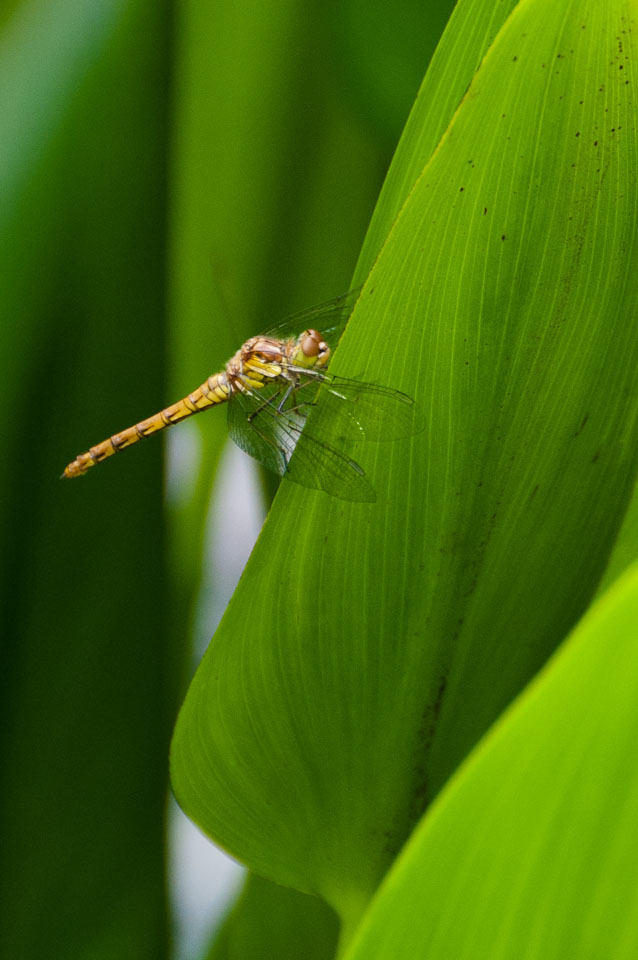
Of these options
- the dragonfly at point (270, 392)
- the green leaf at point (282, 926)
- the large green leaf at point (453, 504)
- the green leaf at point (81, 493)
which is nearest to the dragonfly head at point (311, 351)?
the dragonfly at point (270, 392)

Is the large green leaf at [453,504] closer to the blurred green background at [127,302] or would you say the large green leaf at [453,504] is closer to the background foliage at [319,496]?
the background foliage at [319,496]

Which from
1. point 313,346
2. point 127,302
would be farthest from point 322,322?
point 127,302

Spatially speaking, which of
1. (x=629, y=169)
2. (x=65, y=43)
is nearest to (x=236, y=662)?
(x=629, y=169)

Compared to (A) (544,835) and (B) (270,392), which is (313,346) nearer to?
(B) (270,392)

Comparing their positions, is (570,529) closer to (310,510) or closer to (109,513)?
(310,510)

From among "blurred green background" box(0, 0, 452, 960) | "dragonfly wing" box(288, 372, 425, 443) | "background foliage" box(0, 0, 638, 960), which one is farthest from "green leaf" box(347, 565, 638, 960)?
"blurred green background" box(0, 0, 452, 960)

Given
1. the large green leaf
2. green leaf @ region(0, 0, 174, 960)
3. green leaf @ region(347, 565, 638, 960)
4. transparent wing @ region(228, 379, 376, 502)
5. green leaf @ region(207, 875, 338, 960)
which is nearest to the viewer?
green leaf @ region(347, 565, 638, 960)

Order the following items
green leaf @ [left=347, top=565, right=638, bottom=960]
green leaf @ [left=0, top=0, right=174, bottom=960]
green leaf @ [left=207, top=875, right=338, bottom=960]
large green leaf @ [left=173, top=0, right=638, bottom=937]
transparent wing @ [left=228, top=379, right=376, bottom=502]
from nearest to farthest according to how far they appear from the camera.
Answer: green leaf @ [left=347, top=565, right=638, bottom=960] < large green leaf @ [left=173, top=0, right=638, bottom=937] < transparent wing @ [left=228, top=379, right=376, bottom=502] < green leaf @ [left=0, top=0, right=174, bottom=960] < green leaf @ [left=207, top=875, right=338, bottom=960]

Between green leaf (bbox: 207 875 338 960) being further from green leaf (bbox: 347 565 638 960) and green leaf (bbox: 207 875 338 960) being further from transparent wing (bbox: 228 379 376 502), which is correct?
green leaf (bbox: 347 565 638 960)
